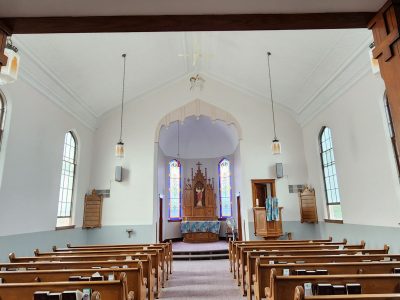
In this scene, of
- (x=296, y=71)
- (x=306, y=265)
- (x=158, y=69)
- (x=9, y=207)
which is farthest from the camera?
(x=158, y=69)

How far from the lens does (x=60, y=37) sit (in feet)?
18.4

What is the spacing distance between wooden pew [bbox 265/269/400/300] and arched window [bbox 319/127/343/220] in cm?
470

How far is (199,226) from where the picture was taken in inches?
449

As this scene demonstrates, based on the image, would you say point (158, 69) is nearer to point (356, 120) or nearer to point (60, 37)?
point (60, 37)

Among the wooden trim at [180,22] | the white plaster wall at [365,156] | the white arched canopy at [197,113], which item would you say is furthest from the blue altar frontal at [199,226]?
the wooden trim at [180,22]

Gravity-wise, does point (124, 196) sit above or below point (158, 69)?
below

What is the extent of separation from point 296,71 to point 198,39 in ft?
9.30

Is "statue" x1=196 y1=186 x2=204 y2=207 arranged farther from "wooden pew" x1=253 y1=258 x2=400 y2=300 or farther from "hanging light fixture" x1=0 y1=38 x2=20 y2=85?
"hanging light fixture" x1=0 y1=38 x2=20 y2=85

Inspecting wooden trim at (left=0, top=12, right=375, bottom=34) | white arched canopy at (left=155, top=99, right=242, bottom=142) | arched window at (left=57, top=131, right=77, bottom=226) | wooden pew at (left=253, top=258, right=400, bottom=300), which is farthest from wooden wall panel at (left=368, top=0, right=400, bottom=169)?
arched window at (left=57, top=131, right=77, bottom=226)

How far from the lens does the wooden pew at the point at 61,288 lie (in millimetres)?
2445

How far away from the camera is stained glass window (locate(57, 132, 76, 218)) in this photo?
7.39m

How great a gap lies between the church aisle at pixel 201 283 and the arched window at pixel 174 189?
15.4ft

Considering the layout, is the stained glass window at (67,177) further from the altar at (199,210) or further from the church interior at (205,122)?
the altar at (199,210)

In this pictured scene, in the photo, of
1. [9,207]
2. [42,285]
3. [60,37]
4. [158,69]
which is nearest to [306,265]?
[42,285]
